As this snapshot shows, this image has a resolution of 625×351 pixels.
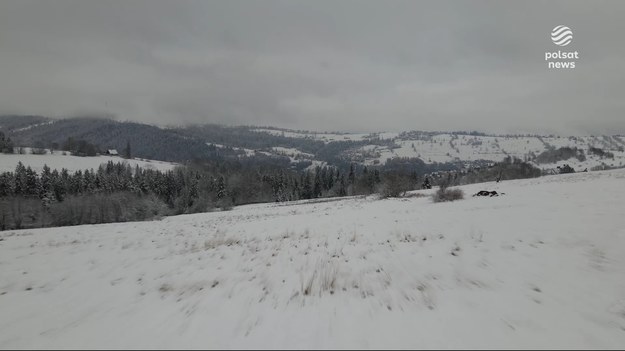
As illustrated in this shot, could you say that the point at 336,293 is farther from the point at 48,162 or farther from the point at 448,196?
the point at 48,162

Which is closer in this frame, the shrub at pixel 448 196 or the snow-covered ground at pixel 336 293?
the snow-covered ground at pixel 336 293

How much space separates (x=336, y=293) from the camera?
6406 millimetres

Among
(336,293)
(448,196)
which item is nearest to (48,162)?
(448,196)

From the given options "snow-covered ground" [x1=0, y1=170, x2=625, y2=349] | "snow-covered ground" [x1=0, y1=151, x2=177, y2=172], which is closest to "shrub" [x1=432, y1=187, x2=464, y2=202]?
"snow-covered ground" [x1=0, y1=170, x2=625, y2=349]

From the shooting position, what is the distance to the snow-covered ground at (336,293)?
15.7 feet

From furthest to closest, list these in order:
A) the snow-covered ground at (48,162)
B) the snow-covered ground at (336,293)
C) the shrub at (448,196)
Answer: the snow-covered ground at (48,162) → the shrub at (448,196) → the snow-covered ground at (336,293)

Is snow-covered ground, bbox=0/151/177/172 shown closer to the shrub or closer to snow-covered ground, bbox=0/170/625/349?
snow-covered ground, bbox=0/170/625/349

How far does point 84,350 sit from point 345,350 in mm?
4323

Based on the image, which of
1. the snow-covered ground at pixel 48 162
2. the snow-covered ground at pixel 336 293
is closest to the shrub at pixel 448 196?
the snow-covered ground at pixel 336 293

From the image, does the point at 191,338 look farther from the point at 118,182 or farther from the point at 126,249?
the point at 118,182

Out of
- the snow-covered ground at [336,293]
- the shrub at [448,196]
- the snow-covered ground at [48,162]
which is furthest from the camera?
the snow-covered ground at [48,162]

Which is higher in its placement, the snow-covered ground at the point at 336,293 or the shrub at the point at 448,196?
the snow-covered ground at the point at 336,293

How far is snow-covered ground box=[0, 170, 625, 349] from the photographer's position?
477 centimetres

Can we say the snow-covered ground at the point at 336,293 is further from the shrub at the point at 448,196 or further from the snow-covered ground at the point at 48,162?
the snow-covered ground at the point at 48,162
